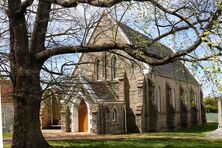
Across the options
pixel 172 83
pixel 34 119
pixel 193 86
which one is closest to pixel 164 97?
pixel 172 83

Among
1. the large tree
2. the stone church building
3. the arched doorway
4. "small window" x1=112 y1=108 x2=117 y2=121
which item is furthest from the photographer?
the arched doorway

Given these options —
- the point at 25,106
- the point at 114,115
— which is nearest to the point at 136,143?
the point at 25,106

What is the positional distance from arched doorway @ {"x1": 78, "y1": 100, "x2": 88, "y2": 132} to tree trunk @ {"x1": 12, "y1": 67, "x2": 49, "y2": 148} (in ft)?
64.4

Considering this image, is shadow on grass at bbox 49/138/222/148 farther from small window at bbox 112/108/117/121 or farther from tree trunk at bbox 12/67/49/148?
small window at bbox 112/108/117/121

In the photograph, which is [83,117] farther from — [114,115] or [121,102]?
[121,102]

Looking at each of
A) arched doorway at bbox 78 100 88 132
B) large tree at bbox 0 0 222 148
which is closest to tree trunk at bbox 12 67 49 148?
large tree at bbox 0 0 222 148

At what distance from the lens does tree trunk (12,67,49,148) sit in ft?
48.6

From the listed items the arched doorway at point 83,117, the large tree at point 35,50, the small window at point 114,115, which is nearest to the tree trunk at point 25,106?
the large tree at point 35,50

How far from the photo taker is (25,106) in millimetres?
14930

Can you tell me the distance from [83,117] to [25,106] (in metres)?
20.3

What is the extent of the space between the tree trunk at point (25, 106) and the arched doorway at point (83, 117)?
64.4 feet

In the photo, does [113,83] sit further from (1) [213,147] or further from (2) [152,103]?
(1) [213,147]

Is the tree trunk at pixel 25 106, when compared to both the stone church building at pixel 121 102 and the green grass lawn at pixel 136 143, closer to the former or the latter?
the green grass lawn at pixel 136 143

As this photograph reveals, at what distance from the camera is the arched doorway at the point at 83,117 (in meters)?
34.9
